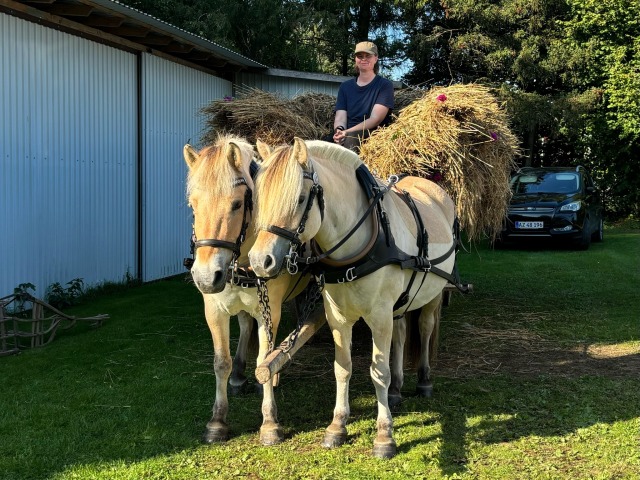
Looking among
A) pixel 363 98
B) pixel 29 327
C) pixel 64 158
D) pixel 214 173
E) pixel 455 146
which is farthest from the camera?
pixel 64 158

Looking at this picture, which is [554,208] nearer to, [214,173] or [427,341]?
[427,341]

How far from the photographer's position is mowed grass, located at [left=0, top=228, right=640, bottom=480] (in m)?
3.59

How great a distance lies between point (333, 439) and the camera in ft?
12.6

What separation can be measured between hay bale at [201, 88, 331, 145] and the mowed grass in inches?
85.3

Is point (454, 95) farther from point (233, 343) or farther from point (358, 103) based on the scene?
point (233, 343)

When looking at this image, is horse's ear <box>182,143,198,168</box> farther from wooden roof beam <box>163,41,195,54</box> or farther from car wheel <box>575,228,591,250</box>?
car wheel <box>575,228,591,250</box>

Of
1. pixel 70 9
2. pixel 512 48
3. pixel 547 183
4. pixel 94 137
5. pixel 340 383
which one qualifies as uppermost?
pixel 512 48

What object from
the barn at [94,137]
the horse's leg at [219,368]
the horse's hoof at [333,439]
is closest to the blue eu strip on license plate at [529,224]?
the barn at [94,137]

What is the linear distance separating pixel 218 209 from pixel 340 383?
4.91 feet

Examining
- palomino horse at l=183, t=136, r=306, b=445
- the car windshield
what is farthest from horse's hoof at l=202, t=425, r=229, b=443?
the car windshield

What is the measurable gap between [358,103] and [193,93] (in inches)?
270

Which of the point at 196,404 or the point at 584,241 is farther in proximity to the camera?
the point at 584,241

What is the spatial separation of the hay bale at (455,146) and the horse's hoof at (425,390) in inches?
63.9

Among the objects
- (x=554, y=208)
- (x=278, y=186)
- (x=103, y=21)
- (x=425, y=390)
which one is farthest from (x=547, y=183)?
(x=278, y=186)
